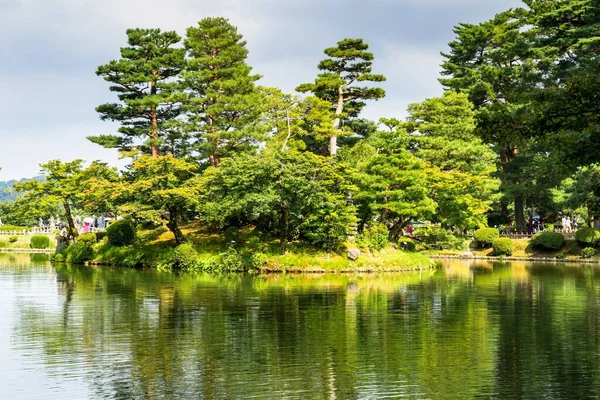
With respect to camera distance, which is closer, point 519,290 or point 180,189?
point 519,290

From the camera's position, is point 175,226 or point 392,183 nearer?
point 175,226

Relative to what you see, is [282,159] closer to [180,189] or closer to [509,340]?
[180,189]

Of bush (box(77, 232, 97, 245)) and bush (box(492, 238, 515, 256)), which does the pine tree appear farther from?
bush (box(492, 238, 515, 256))

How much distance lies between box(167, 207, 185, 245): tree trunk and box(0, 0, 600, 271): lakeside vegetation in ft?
0.26

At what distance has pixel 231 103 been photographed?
44719mm

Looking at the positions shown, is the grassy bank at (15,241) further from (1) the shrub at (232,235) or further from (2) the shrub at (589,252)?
(2) the shrub at (589,252)

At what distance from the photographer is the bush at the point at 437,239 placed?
2094 inches

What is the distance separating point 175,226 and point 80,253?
826 centimetres

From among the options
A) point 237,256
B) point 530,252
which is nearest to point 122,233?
point 237,256

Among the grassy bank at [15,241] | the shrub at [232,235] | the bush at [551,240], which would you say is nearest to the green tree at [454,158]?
the bush at [551,240]

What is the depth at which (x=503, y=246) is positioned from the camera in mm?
52375

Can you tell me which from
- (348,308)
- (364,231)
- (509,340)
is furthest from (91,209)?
(509,340)

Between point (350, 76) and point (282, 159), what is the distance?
10077mm

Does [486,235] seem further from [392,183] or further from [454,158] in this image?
[392,183]
